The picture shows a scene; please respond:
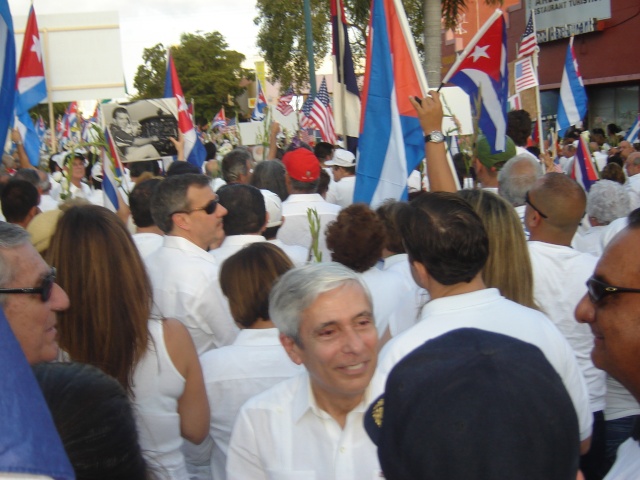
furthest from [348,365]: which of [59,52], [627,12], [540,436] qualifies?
[627,12]

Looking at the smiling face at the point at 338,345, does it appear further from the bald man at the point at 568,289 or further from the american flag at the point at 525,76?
the american flag at the point at 525,76

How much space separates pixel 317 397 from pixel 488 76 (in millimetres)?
4050

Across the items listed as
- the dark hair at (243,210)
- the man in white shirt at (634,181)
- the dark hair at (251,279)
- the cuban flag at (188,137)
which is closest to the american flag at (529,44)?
the man in white shirt at (634,181)

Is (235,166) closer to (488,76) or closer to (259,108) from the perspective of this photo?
(488,76)

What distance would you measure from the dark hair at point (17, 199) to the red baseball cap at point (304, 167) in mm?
2035

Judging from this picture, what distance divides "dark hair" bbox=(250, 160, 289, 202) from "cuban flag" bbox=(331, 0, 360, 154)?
74 centimetres

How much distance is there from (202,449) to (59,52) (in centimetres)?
776

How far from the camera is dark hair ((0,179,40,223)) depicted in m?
5.27

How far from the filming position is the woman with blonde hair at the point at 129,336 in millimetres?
2816

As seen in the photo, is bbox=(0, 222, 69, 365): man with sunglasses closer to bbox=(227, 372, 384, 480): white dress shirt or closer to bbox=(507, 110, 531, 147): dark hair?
bbox=(227, 372, 384, 480): white dress shirt

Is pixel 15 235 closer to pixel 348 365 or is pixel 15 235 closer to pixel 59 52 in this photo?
pixel 348 365

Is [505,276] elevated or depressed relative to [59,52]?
depressed

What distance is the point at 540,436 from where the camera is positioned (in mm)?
1174

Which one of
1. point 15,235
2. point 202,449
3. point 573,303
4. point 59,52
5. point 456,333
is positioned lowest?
point 202,449
